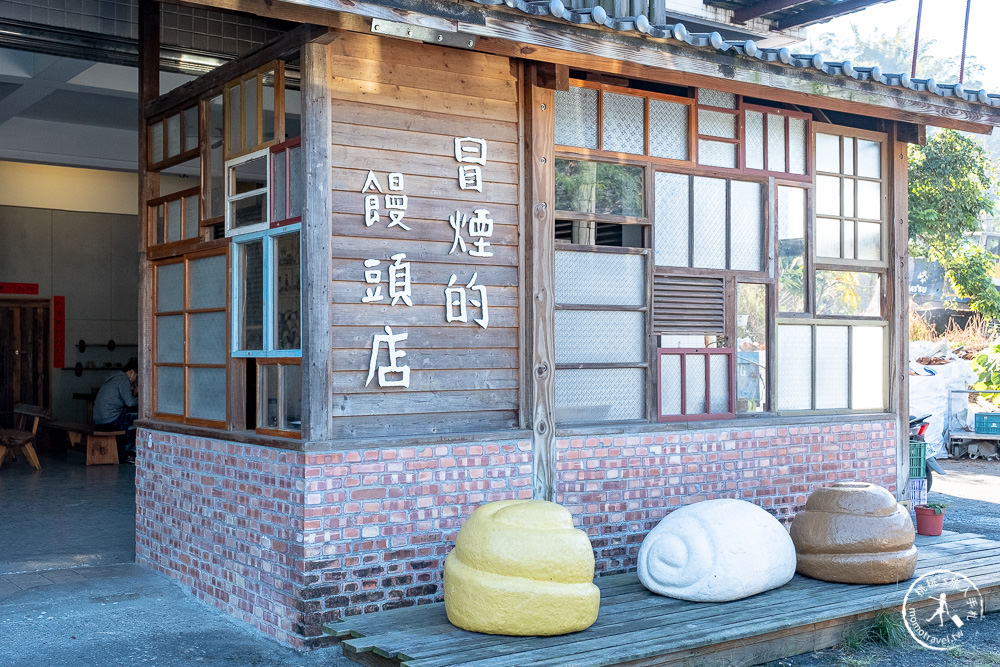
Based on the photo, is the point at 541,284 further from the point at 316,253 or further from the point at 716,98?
the point at 716,98

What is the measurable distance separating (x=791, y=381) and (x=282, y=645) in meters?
3.99

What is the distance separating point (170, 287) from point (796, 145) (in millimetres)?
4449

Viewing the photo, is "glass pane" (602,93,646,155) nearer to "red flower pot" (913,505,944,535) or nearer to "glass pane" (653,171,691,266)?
"glass pane" (653,171,691,266)

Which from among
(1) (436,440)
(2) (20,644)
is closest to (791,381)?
(1) (436,440)

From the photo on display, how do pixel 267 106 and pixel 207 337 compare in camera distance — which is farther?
pixel 207 337

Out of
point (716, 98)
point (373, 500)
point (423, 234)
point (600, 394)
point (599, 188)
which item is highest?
point (716, 98)

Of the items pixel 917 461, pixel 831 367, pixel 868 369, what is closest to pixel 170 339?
pixel 831 367

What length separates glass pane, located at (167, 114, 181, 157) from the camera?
21.4 feet

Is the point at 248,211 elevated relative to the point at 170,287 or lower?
elevated

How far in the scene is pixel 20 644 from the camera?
16.5 feet

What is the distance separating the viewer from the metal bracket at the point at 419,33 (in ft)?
16.1

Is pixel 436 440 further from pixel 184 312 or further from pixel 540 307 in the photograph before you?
pixel 184 312

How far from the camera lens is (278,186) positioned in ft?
18.3

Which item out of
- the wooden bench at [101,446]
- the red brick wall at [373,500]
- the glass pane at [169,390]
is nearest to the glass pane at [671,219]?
the red brick wall at [373,500]
